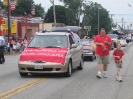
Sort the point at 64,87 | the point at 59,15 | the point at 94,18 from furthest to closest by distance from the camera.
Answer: the point at 94,18 → the point at 59,15 → the point at 64,87

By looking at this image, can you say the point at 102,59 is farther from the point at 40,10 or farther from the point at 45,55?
the point at 40,10

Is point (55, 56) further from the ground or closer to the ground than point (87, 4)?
closer to the ground

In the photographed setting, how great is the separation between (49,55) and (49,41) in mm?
1380

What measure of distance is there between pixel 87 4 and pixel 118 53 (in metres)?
81.4

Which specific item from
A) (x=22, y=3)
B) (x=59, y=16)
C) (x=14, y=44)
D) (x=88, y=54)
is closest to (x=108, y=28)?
(x=59, y=16)

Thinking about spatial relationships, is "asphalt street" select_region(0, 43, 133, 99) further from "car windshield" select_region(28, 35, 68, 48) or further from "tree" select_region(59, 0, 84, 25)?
"tree" select_region(59, 0, 84, 25)

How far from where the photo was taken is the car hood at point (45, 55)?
1349 cm

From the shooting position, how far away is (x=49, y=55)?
13.6 meters

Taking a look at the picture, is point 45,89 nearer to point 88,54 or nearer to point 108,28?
point 88,54

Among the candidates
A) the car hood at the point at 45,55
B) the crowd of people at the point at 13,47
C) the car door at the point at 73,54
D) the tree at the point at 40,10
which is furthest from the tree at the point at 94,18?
the car hood at the point at 45,55

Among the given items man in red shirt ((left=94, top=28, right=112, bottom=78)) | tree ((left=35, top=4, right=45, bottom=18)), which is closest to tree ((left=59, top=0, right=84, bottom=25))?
tree ((left=35, top=4, right=45, bottom=18))

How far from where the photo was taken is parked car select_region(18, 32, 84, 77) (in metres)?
13.4

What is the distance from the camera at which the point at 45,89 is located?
11.1 metres

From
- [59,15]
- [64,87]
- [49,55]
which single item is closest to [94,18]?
[59,15]
